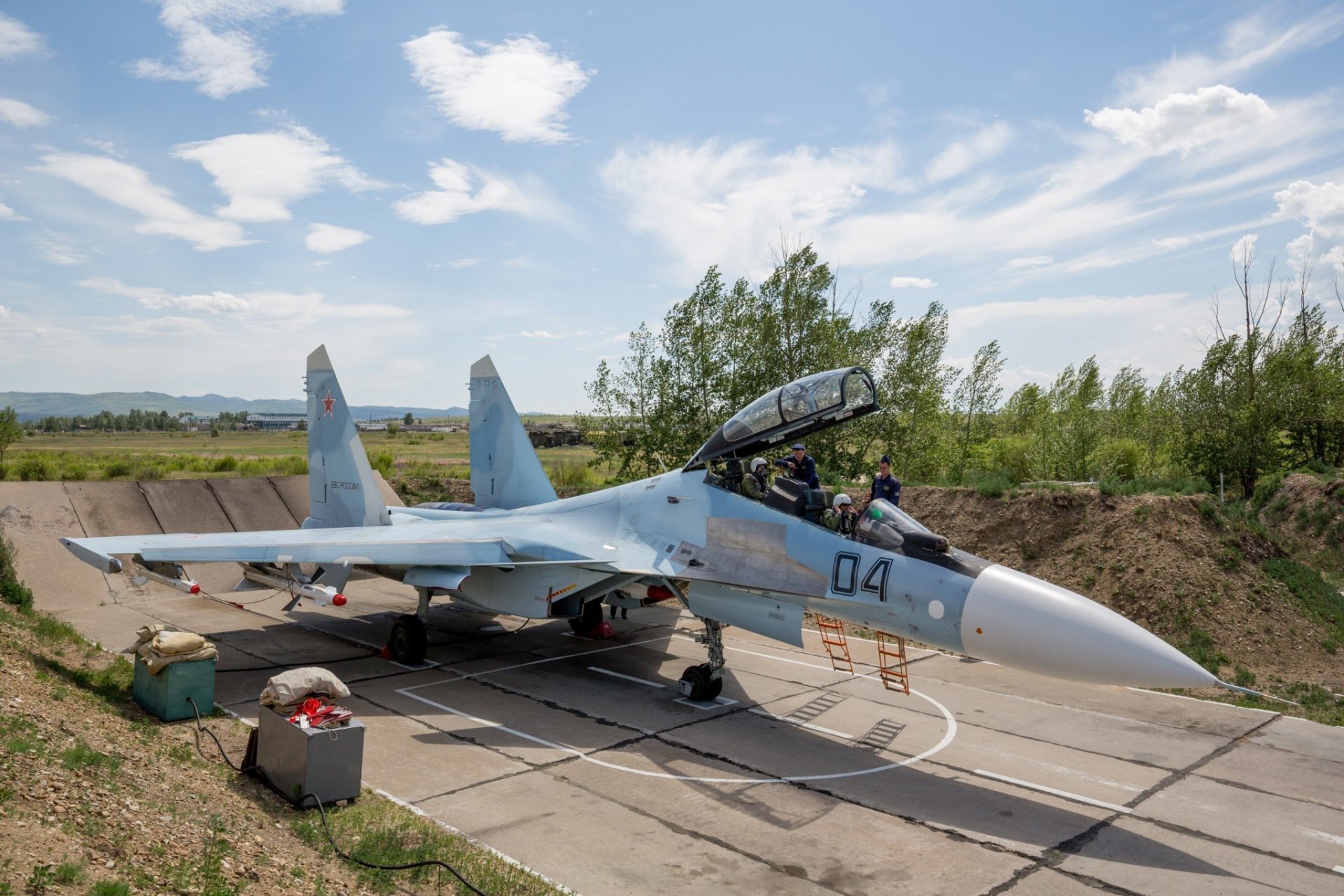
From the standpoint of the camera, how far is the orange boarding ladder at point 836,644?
10.3 meters

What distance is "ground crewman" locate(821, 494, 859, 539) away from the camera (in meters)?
9.33

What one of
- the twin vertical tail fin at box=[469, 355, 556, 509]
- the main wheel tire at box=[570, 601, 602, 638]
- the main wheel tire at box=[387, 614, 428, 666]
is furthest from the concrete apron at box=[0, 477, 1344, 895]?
the twin vertical tail fin at box=[469, 355, 556, 509]

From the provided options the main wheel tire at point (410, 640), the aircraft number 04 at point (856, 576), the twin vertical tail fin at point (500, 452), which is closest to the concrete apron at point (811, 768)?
the main wheel tire at point (410, 640)

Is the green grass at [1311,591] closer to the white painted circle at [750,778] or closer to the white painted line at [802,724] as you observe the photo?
the white painted circle at [750,778]

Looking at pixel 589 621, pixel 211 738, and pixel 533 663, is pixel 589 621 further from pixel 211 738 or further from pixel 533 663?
pixel 211 738

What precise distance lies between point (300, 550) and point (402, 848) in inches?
243

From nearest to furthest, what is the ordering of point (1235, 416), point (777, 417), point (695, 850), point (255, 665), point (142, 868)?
point (142, 868)
point (695, 850)
point (777, 417)
point (255, 665)
point (1235, 416)

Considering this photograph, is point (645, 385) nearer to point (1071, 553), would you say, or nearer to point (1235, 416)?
point (1071, 553)

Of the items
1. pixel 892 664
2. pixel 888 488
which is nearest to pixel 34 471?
pixel 888 488

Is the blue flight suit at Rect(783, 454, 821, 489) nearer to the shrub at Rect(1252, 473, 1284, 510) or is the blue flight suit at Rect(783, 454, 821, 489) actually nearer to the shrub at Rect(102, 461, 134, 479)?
the shrub at Rect(1252, 473, 1284, 510)

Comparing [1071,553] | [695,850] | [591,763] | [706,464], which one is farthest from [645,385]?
[695,850]

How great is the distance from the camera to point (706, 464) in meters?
10.8

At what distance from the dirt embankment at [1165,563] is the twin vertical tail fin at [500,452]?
9.74 metres

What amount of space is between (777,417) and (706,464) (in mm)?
1229
